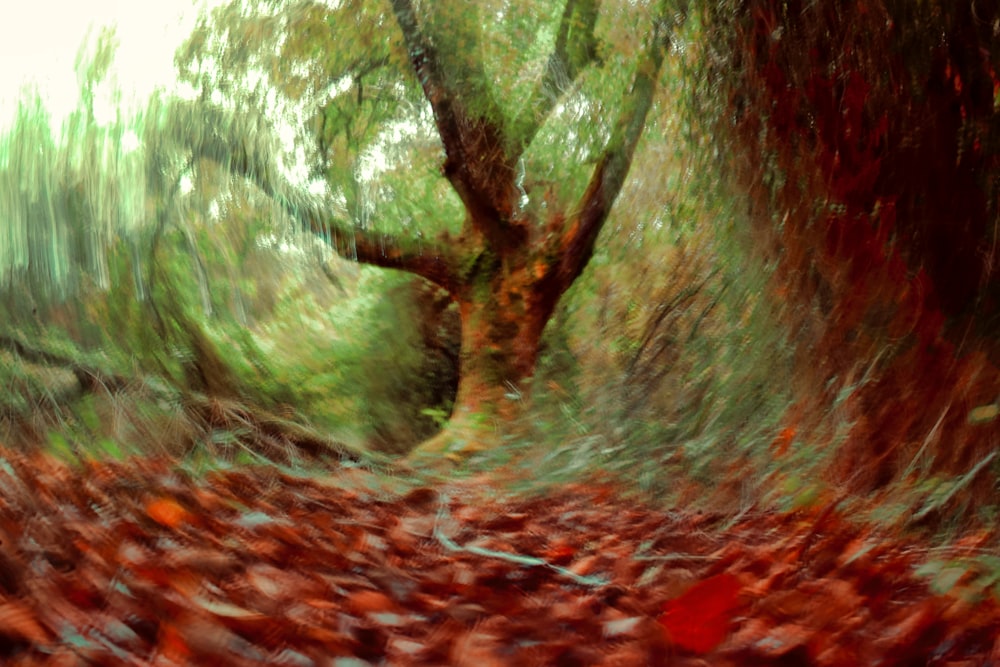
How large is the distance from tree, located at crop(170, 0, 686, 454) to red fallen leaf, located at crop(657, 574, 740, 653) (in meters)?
2.35

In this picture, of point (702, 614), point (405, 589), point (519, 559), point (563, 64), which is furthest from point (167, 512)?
point (563, 64)

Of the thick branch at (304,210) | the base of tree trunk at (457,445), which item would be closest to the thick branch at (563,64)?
the thick branch at (304,210)

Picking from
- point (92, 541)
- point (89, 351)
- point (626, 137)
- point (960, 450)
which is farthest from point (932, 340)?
point (626, 137)

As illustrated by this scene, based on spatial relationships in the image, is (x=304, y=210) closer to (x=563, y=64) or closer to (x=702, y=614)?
(x=563, y=64)

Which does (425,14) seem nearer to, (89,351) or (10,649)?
(89,351)

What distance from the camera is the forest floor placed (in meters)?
1.06

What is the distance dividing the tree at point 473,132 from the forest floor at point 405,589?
2.06 metres

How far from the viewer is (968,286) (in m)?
1.65

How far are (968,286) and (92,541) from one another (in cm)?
201

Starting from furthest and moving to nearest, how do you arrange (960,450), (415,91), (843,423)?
(415,91)
(843,423)
(960,450)

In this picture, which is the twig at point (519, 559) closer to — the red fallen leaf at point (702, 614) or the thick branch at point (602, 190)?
the red fallen leaf at point (702, 614)

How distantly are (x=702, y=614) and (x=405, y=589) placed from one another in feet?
2.05

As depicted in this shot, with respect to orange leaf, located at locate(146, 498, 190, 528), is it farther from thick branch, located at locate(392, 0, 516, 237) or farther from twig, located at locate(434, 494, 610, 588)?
thick branch, located at locate(392, 0, 516, 237)

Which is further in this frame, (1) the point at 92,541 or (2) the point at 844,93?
(2) the point at 844,93
